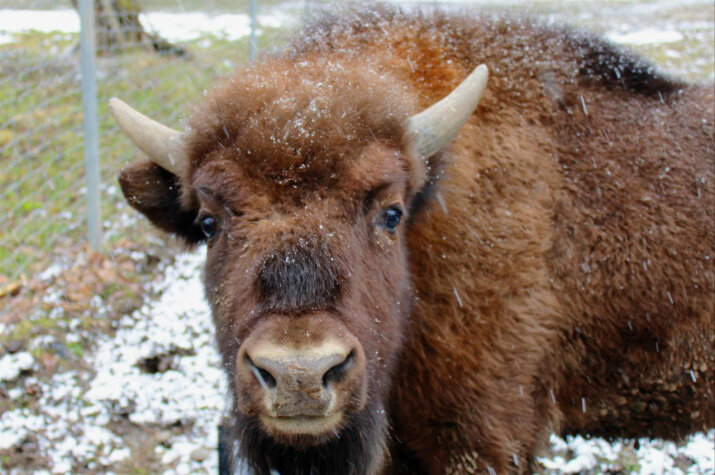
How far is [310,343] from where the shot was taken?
2.29 m

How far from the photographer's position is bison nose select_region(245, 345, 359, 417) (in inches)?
88.7

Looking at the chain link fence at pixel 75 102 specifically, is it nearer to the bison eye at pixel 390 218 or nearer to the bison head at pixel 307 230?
the bison head at pixel 307 230

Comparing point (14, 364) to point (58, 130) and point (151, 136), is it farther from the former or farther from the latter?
point (58, 130)

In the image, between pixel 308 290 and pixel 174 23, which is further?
pixel 174 23

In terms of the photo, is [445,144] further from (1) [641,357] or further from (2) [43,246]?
(2) [43,246]

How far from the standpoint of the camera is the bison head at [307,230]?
2.42m

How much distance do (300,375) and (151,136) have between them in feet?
5.68

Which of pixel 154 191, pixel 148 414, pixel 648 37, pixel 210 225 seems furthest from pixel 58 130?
pixel 648 37

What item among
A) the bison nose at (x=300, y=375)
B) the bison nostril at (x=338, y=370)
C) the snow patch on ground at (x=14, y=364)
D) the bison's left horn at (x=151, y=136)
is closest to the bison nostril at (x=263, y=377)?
the bison nose at (x=300, y=375)

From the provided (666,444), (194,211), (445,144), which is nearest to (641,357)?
(666,444)

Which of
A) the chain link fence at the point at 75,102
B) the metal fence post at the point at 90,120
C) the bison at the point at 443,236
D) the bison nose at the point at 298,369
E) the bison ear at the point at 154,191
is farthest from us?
the chain link fence at the point at 75,102

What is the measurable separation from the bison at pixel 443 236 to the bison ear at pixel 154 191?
0.01 meters

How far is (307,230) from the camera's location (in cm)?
260

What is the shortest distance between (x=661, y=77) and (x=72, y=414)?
4.73m
